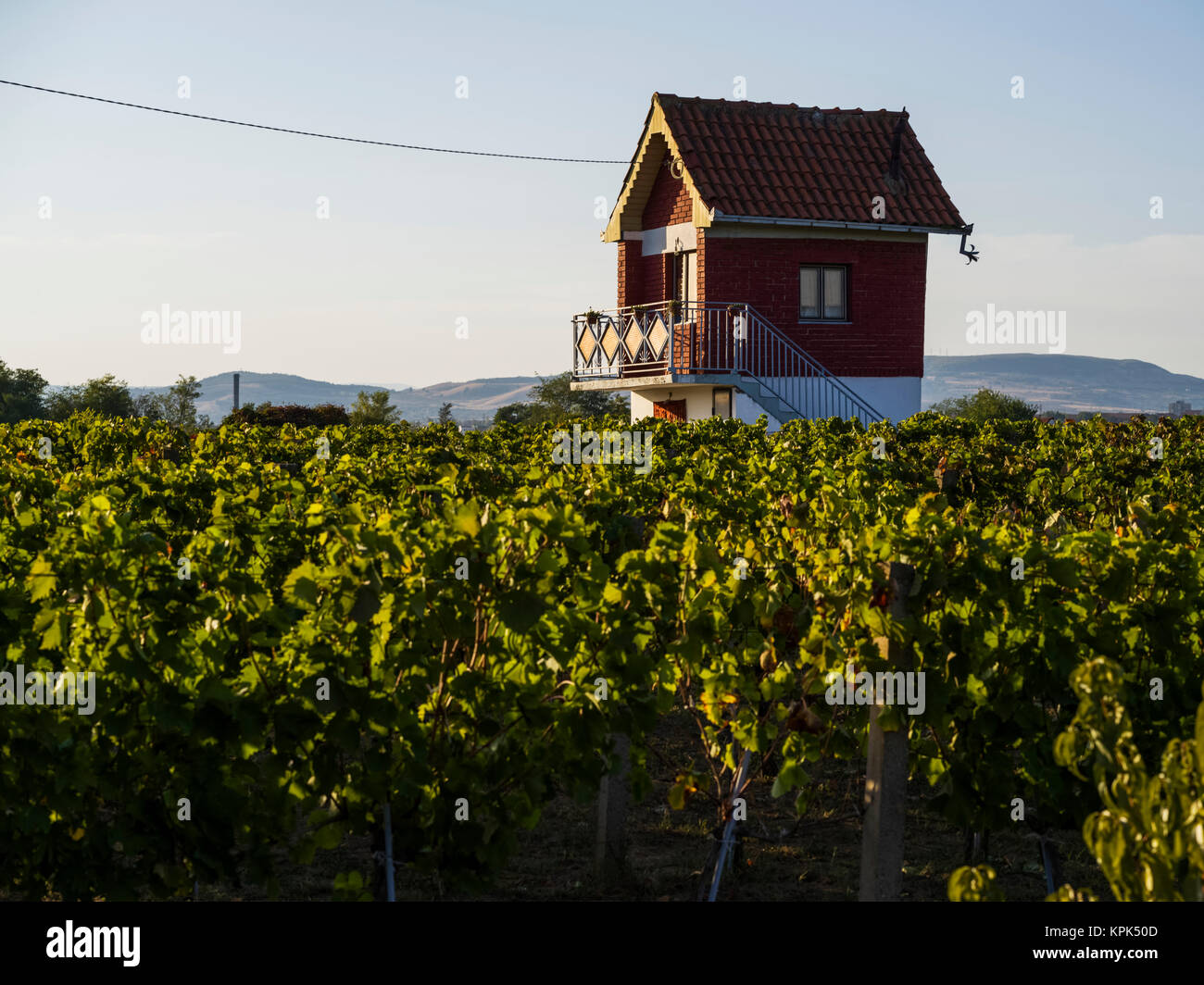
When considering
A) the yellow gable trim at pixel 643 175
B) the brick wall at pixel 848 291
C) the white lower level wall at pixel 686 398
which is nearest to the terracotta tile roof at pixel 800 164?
the yellow gable trim at pixel 643 175

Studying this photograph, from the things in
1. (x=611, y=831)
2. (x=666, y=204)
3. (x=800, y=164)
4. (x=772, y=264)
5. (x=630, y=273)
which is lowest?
(x=611, y=831)

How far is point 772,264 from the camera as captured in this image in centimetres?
2727

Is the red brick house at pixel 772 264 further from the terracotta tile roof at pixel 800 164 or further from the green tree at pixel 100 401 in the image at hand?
the green tree at pixel 100 401

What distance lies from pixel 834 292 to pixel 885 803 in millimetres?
24654

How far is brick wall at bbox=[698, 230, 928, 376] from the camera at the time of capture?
27062 mm

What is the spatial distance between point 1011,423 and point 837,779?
8919mm

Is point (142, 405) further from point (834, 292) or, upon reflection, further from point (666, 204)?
point (834, 292)

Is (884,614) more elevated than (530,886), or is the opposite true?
(884,614)

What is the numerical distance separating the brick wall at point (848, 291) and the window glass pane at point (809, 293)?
33 cm

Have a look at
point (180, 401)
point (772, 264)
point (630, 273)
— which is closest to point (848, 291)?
point (772, 264)

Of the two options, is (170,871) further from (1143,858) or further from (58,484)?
(58,484)

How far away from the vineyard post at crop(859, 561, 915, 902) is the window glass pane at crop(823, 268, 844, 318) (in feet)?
80.1

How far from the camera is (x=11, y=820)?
4.10m
